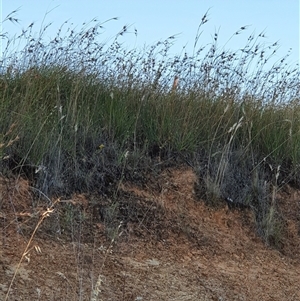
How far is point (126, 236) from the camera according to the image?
3377 millimetres

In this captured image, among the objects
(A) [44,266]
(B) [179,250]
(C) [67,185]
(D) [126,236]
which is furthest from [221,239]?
(A) [44,266]

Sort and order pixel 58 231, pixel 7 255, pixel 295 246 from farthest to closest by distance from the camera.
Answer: pixel 295 246 → pixel 58 231 → pixel 7 255

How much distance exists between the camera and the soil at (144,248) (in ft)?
9.14

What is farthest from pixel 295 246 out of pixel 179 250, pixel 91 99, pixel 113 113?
pixel 91 99

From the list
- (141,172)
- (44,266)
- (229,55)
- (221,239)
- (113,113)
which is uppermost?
(229,55)

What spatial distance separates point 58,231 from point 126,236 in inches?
17.3

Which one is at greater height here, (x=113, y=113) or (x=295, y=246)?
(x=113, y=113)

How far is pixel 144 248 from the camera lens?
3.32 m

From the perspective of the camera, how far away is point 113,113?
163 inches

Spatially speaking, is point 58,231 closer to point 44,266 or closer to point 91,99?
point 44,266

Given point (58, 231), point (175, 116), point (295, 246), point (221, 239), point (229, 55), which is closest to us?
point (58, 231)

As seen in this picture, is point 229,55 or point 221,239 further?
point 229,55

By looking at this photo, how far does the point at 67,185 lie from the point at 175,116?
1211mm

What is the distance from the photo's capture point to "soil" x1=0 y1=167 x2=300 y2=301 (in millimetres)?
2787
